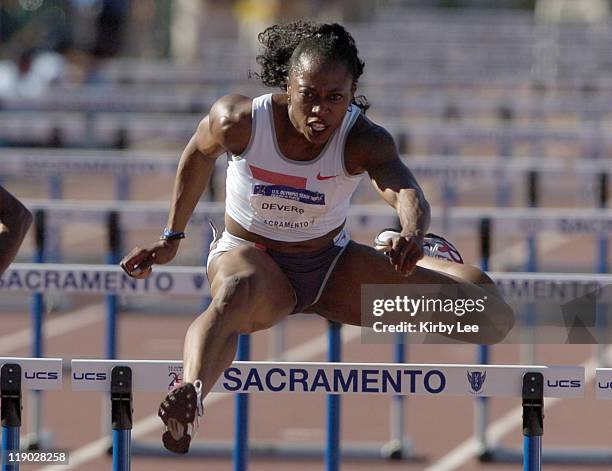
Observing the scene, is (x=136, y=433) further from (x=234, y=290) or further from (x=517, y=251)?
(x=517, y=251)

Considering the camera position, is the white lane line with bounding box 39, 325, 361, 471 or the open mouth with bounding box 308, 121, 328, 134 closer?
the open mouth with bounding box 308, 121, 328, 134

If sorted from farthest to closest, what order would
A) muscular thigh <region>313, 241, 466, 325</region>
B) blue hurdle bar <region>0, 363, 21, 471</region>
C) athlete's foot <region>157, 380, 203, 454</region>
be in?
muscular thigh <region>313, 241, 466, 325</region> < blue hurdle bar <region>0, 363, 21, 471</region> < athlete's foot <region>157, 380, 203, 454</region>

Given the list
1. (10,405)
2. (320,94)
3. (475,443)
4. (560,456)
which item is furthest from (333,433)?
(560,456)

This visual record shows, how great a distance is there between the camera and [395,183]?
5.81 m

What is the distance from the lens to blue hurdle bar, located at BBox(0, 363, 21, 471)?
17.3ft

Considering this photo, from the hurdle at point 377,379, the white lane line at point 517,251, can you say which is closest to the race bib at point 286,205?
the hurdle at point 377,379

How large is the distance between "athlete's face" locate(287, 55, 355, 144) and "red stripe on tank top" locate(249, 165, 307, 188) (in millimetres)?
208

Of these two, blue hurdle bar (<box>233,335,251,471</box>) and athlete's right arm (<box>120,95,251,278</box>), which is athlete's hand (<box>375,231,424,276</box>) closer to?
athlete's right arm (<box>120,95,251,278</box>)

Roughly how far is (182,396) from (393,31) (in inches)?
1155

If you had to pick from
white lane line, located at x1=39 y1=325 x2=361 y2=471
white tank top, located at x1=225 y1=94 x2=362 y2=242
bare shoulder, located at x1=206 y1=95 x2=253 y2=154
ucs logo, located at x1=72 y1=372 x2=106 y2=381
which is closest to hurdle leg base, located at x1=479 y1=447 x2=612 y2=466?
white lane line, located at x1=39 y1=325 x2=361 y2=471

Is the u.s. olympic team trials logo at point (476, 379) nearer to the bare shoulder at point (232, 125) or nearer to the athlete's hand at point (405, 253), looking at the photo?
the athlete's hand at point (405, 253)

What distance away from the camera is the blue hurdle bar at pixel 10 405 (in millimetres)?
5285

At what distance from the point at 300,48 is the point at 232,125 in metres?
0.40

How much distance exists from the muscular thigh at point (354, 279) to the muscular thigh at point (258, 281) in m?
0.20
